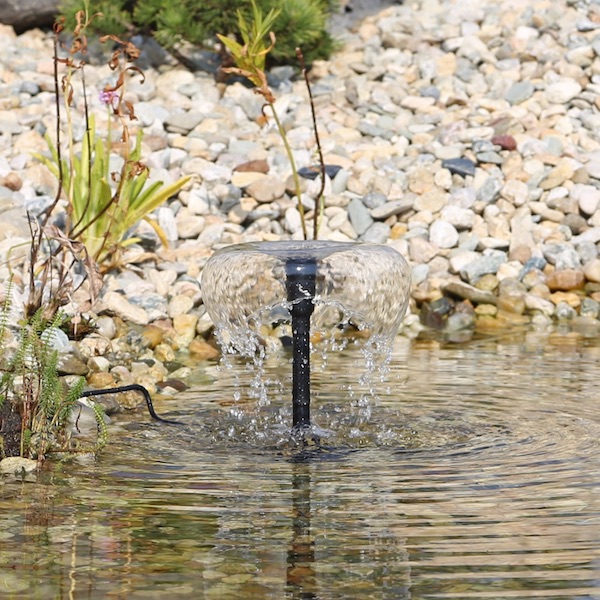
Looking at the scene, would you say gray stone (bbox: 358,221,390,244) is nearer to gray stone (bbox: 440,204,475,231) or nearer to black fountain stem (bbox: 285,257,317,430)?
gray stone (bbox: 440,204,475,231)

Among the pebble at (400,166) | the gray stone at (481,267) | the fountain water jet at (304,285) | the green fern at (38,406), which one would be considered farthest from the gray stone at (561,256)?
the green fern at (38,406)

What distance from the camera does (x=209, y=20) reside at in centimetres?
1195

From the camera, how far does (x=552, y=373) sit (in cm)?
682

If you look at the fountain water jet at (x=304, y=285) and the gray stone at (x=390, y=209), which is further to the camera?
the gray stone at (x=390, y=209)

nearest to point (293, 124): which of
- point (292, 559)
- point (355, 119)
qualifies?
point (355, 119)

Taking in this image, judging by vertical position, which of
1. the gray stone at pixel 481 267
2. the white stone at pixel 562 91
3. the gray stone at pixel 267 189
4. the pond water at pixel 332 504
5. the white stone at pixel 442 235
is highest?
the white stone at pixel 562 91

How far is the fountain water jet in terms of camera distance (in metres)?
5.01

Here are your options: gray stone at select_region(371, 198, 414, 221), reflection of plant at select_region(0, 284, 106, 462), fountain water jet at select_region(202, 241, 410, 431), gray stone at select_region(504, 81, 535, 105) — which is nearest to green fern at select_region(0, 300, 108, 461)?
reflection of plant at select_region(0, 284, 106, 462)

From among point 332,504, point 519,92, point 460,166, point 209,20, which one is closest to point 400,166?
point 460,166

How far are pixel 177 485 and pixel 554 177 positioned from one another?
6.29 meters

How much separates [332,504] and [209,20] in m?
8.57

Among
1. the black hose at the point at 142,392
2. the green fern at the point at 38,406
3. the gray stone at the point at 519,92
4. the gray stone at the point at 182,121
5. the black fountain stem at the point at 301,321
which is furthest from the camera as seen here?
the gray stone at the point at 519,92

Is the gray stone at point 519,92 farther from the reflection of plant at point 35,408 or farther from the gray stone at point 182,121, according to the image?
the reflection of plant at point 35,408

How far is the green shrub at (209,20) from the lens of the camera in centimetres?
1156
